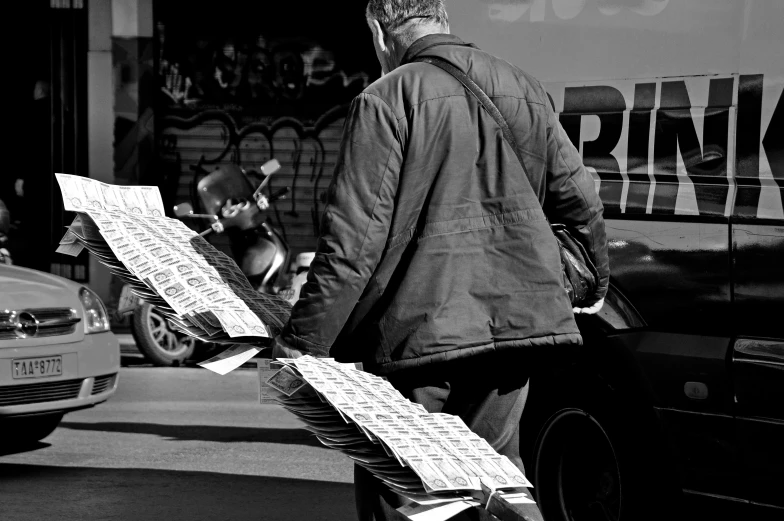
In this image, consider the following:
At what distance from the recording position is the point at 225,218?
1012 centimetres

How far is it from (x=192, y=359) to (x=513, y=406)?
780 centimetres

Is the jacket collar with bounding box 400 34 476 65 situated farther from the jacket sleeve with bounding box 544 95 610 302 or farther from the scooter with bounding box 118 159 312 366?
the scooter with bounding box 118 159 312 366

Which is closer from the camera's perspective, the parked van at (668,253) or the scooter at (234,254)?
the parked van at (668,253)

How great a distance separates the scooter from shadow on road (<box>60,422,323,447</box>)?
2550mm

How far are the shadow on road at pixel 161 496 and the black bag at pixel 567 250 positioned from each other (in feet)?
7.43

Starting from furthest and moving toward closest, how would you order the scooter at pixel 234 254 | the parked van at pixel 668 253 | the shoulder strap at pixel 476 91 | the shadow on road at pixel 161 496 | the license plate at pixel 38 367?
1. the scooter at pixel 234 254
2. the license plate at pixel 38 367
3. the shadow on road at pixel 161 496
4. the parked van at pixel 668 253
5. the shoulder strap at pixel 476 91

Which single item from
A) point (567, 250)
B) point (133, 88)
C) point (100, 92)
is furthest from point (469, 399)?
point (100, 92)

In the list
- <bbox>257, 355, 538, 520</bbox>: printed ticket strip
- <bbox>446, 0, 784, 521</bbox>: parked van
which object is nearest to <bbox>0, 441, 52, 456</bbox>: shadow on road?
<bbox>446, 0, 784, 521</bbox>: parked van

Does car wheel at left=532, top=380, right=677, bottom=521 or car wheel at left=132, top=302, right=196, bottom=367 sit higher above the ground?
car wheel at left=532, top=380, right=677, bottom=521

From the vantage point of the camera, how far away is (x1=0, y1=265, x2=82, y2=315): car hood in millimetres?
6246

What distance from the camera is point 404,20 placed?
3.11 m

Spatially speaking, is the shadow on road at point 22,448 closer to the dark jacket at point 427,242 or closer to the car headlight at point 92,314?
the car headlight at point 92,314

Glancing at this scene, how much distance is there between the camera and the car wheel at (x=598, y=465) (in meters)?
4.02

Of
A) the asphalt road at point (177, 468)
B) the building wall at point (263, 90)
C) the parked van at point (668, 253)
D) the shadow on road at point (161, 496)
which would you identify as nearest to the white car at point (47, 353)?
the asphalt road at point (177, 468)
